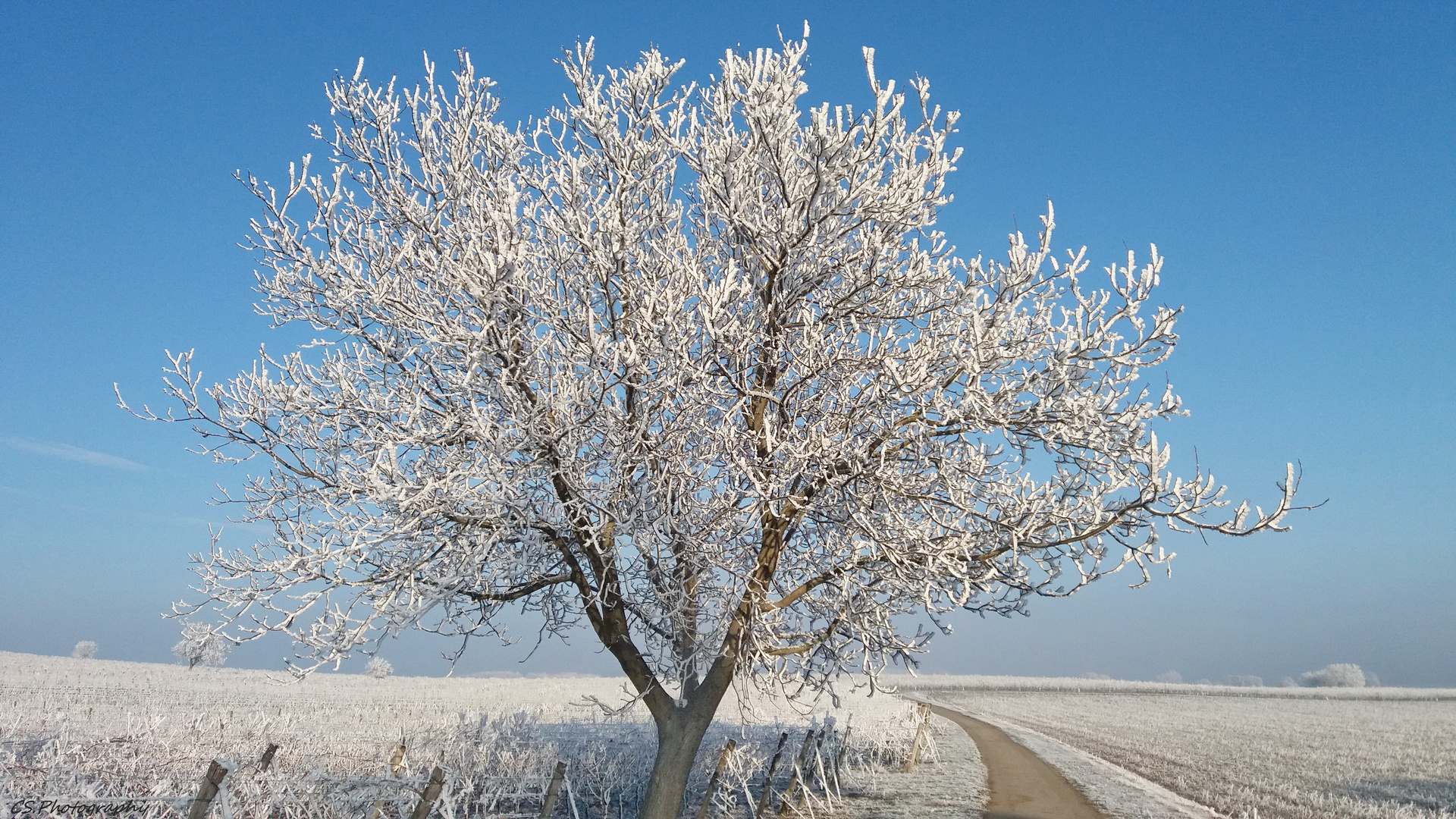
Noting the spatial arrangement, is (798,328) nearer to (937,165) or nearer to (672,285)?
(672,285)

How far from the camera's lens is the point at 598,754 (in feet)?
46.7

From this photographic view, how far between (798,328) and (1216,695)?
70.1 m

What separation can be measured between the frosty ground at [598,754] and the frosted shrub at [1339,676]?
85.4 meters

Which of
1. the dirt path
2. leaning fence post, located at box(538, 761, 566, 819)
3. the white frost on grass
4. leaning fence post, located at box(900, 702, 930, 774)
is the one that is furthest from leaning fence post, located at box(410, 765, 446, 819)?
leaning fence post, located at box(900, 702, 930, 774)

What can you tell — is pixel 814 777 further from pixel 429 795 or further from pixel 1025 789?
pixel 429 795

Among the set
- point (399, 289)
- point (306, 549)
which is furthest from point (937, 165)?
point (306, 549)

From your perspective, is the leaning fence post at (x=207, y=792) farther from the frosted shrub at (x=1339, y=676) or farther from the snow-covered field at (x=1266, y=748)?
the frosted shrub at (x=1339, y=676)

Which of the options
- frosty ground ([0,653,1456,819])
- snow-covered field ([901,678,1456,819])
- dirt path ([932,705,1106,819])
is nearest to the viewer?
frosty ground ([0,653,1456,819])

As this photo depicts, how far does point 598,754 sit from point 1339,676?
122635 millimetres

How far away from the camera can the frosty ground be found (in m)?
9.47

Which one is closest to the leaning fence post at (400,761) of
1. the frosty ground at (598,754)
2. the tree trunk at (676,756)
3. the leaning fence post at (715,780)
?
the frosty ground at (598,754)

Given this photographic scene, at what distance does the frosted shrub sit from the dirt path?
10586 centimetres

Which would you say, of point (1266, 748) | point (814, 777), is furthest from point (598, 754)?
point (1266, 748)

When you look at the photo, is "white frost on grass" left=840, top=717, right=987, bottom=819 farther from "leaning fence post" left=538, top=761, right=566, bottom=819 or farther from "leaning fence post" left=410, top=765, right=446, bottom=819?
"leaning fence post" left=410, top=765, right=446, bottom=819
